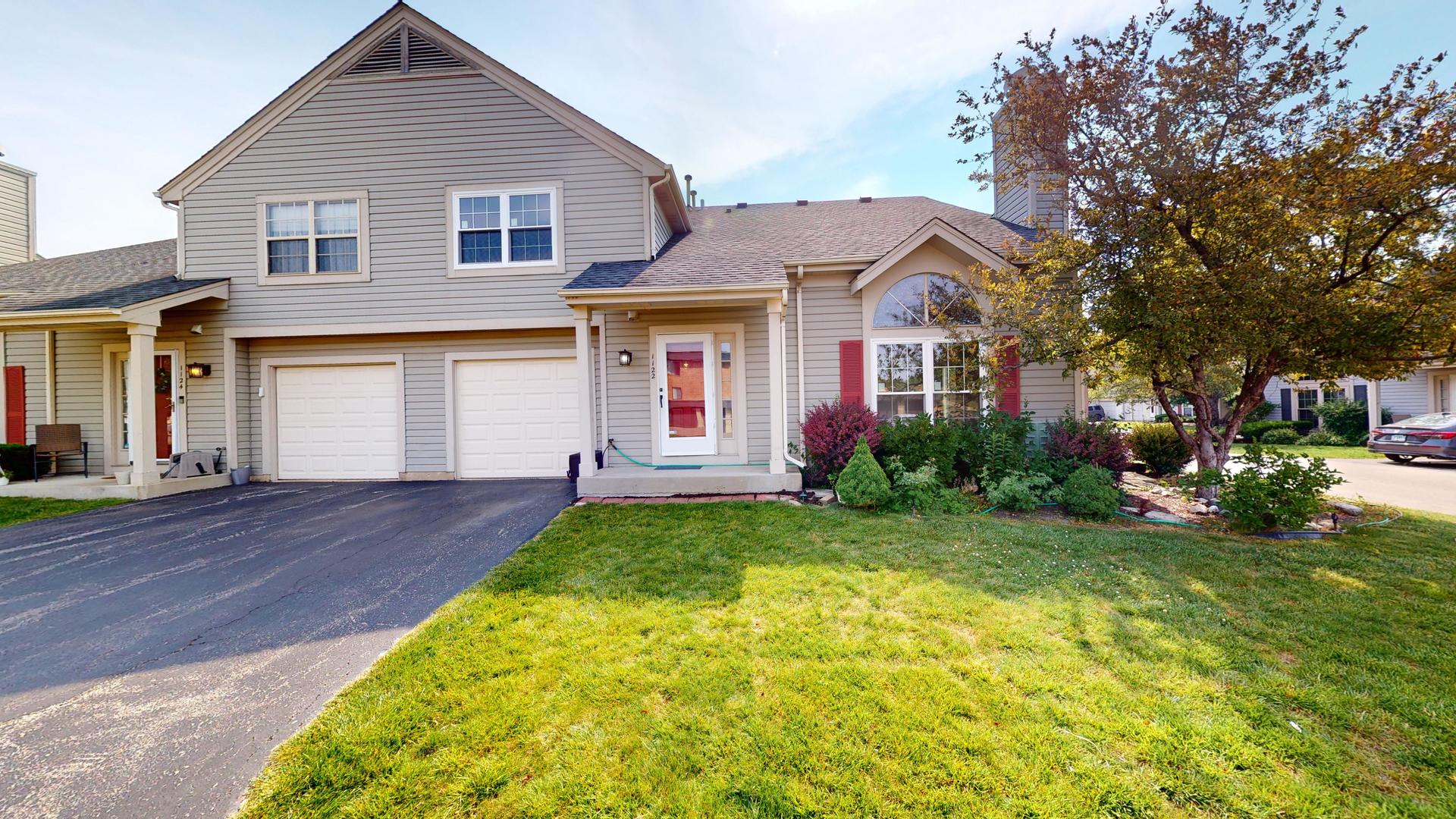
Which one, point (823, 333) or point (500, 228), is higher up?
point (500, 228)

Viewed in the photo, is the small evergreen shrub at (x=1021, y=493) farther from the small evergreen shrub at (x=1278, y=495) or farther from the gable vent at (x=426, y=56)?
the gable vent at (x=426, y=56)

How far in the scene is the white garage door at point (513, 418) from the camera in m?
8.92

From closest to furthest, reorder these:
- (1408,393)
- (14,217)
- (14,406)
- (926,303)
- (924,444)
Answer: (924,444), (926,303), (14,406), (14,217), (1408,393)

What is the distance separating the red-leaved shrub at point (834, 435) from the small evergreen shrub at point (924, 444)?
0.69 ft

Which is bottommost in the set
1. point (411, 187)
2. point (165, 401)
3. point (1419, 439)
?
point (1419, 439)

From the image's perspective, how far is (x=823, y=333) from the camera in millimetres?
8477

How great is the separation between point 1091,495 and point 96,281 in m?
17.0

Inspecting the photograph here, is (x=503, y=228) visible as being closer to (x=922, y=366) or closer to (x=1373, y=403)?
(x=922, y=366)

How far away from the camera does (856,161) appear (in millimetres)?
12633

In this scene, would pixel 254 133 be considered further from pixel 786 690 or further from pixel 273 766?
pixel 786 690

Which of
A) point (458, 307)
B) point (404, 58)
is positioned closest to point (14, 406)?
point (458, 307)

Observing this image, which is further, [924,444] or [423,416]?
[423,416]

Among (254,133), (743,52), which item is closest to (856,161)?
(743,52)

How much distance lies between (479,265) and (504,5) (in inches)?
190
